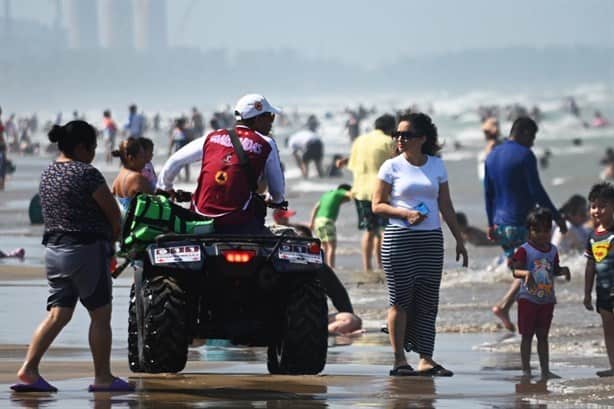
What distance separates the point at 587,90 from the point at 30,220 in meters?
147

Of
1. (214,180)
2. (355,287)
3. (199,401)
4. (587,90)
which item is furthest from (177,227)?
(587,90)

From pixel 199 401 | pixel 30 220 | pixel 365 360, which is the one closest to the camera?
pixel 199 401

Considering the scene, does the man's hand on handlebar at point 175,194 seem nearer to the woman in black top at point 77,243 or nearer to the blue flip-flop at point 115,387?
the woman in black top at point 77,243

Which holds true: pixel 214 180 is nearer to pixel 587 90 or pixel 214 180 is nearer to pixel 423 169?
pixel 423 169

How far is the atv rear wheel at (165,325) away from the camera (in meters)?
9.49

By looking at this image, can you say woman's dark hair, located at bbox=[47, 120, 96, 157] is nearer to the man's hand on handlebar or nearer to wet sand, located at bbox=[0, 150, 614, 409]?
the man's hand on handlebar

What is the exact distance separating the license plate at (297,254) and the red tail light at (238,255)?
0.16 meters

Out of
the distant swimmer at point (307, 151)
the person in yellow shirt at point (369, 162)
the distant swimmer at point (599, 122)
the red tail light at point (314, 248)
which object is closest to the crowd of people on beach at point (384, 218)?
the red tail light at point (314, 248)

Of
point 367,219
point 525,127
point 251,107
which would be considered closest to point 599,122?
point 367,219

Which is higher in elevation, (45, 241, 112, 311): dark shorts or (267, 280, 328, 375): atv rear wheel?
(45, 241, 112, 311): dark shorts

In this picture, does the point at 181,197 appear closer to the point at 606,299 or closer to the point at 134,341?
the point at 134,341

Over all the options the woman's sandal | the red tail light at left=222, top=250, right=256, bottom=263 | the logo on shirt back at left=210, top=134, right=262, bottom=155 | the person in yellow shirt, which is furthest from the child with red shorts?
the person in yellow shirt

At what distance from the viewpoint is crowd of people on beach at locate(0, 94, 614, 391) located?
9.16m

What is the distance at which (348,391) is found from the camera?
9.55m
